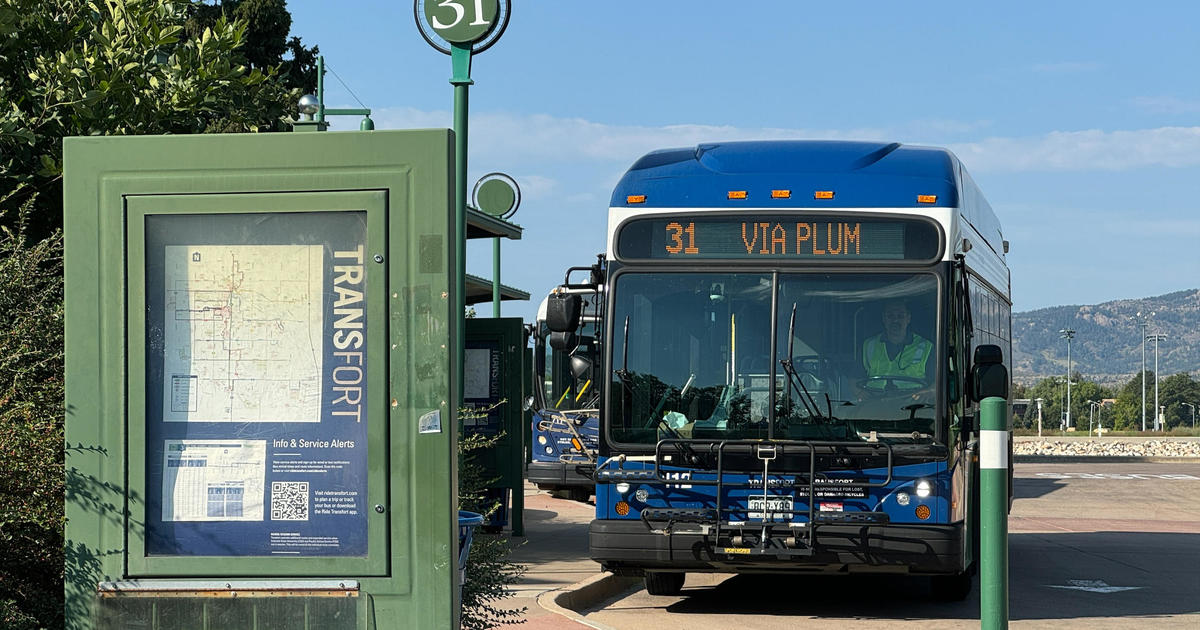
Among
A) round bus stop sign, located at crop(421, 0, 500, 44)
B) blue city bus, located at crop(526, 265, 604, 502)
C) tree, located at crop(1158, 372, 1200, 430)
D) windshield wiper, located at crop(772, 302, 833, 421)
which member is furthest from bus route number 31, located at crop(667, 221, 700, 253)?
tree, located at crop(1158, 372, 1200, 430)

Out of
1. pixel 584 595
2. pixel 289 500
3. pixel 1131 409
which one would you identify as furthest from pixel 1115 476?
pixel 1131 409

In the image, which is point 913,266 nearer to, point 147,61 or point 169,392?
→ point 147,61

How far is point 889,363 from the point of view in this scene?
1035 centimetres

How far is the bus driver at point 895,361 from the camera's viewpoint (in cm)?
1031

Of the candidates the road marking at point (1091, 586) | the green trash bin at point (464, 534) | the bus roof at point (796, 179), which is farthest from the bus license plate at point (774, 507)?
the green trash bin at point (464, 534)

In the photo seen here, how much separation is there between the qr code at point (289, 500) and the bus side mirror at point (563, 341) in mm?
5786

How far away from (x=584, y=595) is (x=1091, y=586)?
4.92 m

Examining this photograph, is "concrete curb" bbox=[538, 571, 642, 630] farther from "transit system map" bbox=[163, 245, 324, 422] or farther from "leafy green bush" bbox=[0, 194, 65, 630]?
"transit system map" bbox=[163, 245, 324, 422]

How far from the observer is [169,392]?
494cm

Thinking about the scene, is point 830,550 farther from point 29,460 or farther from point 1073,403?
point 1073,403

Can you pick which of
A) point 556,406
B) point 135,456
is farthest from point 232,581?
point 556,406

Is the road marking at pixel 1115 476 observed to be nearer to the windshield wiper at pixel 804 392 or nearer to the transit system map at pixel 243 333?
the windshield wiper at pixel 804 392

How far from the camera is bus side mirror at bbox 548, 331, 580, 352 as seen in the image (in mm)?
10680

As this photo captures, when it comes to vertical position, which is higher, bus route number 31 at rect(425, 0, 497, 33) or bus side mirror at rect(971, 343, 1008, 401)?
bus route number 31 at rect(425, 0, 497, 33)
